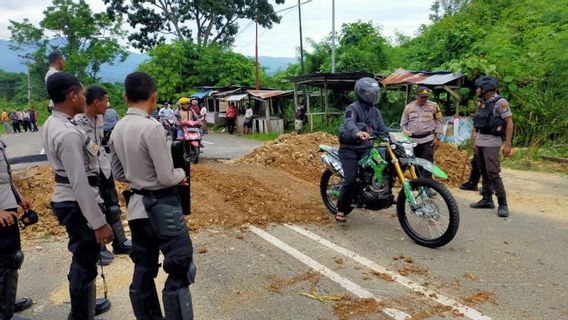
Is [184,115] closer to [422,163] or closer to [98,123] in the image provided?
[98,123]

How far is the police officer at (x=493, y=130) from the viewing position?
6004mm

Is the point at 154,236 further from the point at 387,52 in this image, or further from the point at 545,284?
the point at 387,52

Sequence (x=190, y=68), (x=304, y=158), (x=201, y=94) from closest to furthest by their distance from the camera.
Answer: (x=304, y=158), (x=201, y=94), (x=190, y=68)

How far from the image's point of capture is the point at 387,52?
24984 millimetres

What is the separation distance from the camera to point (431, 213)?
481cm

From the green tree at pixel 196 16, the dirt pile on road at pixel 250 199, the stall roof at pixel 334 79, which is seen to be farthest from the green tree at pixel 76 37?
the dirt pile on road at pixel 250 199

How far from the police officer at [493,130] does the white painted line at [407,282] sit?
2.67 m

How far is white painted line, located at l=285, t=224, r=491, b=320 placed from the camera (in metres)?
3.36

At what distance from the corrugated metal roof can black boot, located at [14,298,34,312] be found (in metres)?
12.8

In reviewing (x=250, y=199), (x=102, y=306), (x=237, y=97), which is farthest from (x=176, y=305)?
(x=237, y=97)

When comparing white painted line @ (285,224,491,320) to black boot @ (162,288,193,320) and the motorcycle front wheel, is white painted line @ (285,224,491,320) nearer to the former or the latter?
the motorcycle front wheel

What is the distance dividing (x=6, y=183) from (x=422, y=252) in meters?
3.87

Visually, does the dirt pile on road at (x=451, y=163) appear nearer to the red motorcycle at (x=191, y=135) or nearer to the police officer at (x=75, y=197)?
the red motorcycle at (x=191, y=135)

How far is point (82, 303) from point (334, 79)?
17.0 m
